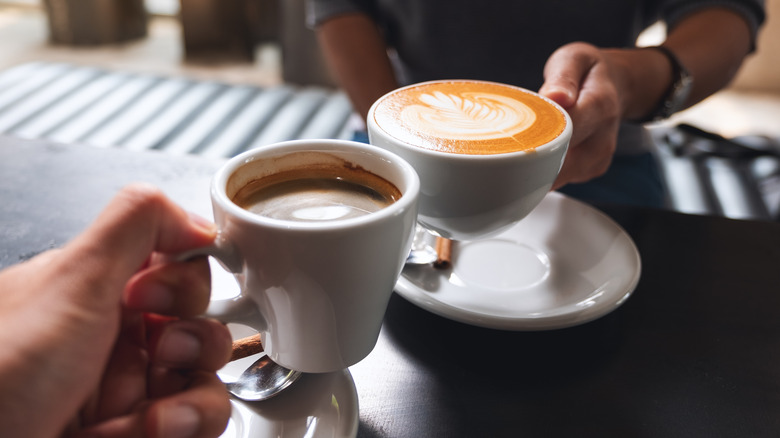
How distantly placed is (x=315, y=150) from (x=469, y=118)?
0.74 ft

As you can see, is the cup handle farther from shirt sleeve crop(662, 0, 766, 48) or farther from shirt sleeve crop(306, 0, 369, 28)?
shirt sleeve crop(662, 0, 766, 48)

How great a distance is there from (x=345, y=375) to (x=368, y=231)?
173 millimetres

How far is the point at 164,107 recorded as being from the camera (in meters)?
1.74

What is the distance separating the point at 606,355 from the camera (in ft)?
1.88

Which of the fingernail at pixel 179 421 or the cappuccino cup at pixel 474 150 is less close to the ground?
the cappuccino cup at pixel 474 150

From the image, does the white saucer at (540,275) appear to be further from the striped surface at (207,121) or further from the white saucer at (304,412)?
the striped surface at (207,121)

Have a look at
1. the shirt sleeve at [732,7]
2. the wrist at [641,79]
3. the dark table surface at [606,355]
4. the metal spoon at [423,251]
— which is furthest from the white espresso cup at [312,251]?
the shirt sleeve at [732,7]

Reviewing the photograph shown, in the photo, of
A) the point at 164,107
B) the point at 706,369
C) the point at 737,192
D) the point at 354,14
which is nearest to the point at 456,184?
the point at 706,369

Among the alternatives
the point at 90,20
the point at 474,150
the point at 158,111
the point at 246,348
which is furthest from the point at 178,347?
the point at 90,20

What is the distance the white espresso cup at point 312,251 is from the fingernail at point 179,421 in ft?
0.23

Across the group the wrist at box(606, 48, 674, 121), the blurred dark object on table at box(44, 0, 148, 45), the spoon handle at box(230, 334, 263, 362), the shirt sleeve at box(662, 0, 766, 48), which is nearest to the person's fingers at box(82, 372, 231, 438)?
the spoon handle at box(230, 334, 263, 362)

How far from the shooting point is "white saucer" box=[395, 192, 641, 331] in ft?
1.88

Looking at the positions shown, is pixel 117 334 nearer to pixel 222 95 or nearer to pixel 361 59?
pixel 361 59

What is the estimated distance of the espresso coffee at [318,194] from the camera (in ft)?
1.53
